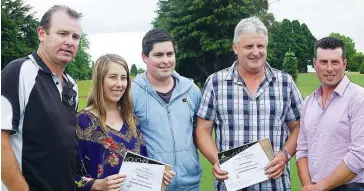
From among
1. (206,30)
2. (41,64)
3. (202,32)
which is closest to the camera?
(41,64)

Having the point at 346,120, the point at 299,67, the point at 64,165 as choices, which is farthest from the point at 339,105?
the point at 299,67

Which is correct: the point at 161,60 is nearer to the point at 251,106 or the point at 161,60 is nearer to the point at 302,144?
the point at 251,106

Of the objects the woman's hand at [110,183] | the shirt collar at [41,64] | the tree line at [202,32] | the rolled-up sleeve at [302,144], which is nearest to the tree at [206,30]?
the tree line at [202,32]

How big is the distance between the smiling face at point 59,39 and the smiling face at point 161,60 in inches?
34.3

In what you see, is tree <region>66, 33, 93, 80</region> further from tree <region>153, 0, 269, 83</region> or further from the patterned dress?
the patterned dress

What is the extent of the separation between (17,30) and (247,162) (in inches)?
2219

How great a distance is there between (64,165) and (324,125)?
2116 mm

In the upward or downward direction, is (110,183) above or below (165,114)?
below

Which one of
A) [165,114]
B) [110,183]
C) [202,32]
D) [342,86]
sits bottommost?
[110,183]

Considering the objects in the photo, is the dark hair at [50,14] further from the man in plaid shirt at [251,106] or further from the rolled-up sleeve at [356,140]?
the rolled-up sleeve at [356,140]

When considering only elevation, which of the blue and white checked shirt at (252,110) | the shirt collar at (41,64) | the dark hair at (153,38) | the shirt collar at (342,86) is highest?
the dark hair at (153,38)

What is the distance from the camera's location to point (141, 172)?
4043 millimetres

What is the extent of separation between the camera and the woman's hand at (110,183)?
392 centimetres

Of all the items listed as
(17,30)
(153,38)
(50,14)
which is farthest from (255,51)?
(17,30)
